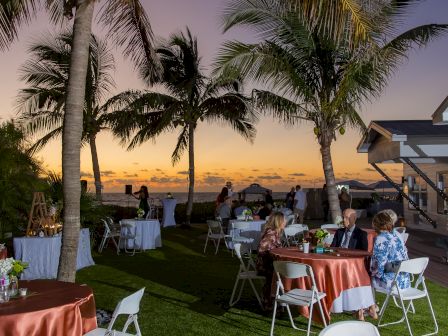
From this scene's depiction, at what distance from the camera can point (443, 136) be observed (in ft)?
44.6

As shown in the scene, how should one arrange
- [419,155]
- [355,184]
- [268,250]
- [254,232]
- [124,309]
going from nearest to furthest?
[124,309], [268,250], [254,232], [419,155], [355,184]

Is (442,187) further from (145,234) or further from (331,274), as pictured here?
(331,274)

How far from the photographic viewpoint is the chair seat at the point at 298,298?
555cm

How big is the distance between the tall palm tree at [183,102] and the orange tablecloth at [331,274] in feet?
45.0

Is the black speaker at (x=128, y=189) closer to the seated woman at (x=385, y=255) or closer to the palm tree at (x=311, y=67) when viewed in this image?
the palm tree at (x=311, y=67)

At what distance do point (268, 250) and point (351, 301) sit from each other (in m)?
1.31

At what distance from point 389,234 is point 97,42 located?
49.5 feet

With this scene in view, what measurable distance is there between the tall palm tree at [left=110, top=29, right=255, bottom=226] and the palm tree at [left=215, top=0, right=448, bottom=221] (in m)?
6.93

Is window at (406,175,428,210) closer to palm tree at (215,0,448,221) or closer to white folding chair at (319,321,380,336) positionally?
palm tree at (215,0,448,221)

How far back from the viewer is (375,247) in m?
6.19

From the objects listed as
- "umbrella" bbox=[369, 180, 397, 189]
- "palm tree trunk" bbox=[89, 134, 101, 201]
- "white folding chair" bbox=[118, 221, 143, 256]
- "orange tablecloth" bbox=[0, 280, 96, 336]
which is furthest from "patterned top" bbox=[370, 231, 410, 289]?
"umbrella" bbox=[369, 180, 397, 189]

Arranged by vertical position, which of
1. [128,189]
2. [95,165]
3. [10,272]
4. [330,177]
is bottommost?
[10,272]

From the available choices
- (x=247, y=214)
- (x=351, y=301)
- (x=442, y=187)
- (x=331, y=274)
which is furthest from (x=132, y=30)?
(x=442, y=187)

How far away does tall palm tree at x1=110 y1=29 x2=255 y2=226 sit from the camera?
19438mm
